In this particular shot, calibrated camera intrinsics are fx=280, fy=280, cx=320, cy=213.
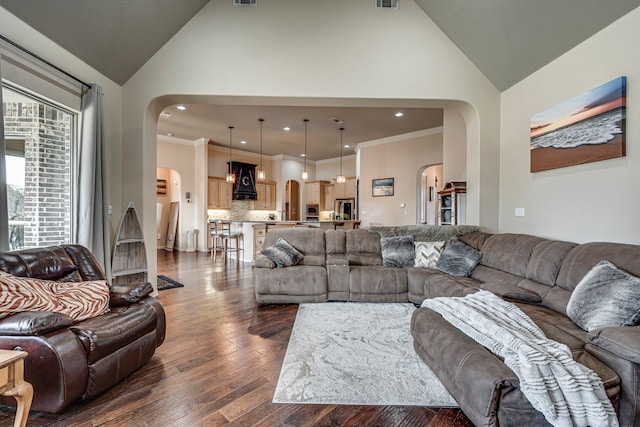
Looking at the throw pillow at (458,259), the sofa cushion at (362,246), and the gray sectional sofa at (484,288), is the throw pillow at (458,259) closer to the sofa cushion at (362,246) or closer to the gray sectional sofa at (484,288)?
the gray sectional sofa at (484,288)

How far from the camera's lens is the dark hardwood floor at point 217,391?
1.64 meters

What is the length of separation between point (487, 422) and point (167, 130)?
8381mm

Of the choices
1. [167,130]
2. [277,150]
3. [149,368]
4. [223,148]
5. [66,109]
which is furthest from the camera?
[277,150]

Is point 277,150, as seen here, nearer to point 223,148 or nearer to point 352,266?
point 223,148

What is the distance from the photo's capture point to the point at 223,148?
9102mm

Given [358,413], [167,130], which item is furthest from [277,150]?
[358,413]

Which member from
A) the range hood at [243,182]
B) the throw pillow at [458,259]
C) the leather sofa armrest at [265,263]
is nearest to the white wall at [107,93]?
the leather sofa armrest at [265,263]

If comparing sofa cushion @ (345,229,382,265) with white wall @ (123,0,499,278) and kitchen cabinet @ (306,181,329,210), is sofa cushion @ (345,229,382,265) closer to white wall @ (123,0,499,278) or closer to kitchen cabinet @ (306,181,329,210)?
white wall @ (123,0,499,278)

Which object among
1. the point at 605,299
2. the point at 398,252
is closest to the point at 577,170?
the point at 605,299

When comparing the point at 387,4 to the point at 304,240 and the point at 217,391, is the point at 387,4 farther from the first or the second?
the point at 217,391

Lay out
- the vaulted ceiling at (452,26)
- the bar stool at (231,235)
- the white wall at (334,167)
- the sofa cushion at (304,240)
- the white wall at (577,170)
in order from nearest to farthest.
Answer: the white wall at (577,170)
the vaulted ceiling at (452,26)
the sofa cushion at (304,240)
the bar stool at (231,235)
the white wall at (334,167)

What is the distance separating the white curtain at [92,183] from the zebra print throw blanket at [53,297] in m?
1.24

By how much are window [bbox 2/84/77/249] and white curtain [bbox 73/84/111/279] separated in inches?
8.2

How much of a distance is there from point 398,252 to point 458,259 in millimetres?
763
